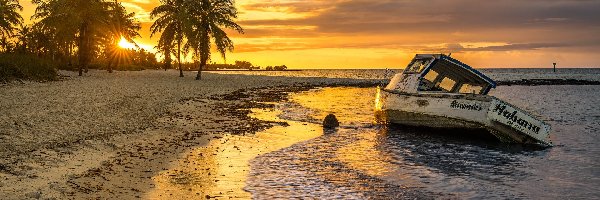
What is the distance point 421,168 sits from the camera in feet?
39.9

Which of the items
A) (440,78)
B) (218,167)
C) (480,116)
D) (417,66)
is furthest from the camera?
(440,78)

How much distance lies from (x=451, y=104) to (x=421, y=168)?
19.5ft

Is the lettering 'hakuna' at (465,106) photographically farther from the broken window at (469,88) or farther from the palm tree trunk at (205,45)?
the palm tree trunk at (205,45)

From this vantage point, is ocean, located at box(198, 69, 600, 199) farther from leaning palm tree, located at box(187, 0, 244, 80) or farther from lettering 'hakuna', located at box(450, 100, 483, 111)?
leaning palm tree, located at box(187, 0, 244, 80)

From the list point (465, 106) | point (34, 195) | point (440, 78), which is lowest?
point (34, 195)

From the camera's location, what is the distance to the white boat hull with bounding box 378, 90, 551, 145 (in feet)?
52.6

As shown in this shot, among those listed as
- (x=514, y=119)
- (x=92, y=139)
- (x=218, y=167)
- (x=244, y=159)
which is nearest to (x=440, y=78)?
(x=514, y=119)

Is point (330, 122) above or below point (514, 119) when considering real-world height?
below

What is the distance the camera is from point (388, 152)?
570 inches

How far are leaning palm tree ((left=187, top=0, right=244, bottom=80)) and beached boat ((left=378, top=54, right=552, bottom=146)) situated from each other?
26859 mm

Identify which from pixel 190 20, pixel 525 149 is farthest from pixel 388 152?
pixel 190 20

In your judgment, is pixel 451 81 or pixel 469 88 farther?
pixel 451 81

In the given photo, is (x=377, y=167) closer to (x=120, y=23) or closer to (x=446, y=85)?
(x=446, y=85)

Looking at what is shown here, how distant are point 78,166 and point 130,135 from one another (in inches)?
157
